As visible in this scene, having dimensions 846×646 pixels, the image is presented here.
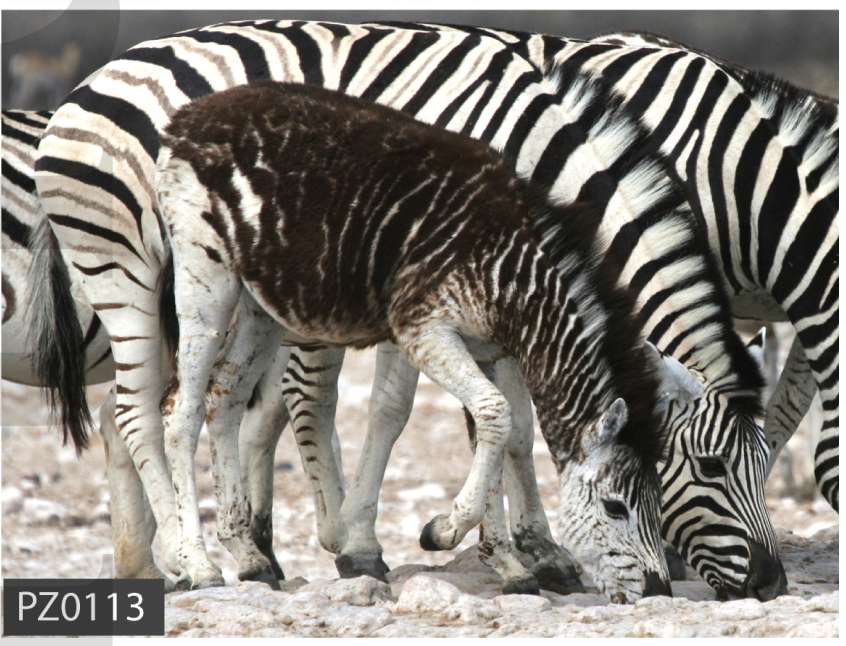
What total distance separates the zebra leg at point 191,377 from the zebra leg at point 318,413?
5.26 ft

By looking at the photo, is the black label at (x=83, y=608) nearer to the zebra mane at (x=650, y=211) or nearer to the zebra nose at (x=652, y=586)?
the zebra nose at (x=652, y=586)

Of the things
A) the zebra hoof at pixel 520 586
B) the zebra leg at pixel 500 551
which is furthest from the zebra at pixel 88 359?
the zebra hoof at pixel 520 586

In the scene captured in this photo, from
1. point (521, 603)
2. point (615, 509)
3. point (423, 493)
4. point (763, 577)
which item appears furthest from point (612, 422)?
point (423, 493)

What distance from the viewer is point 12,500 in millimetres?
14359

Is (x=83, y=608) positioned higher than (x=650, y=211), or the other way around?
(x=650, y=211)

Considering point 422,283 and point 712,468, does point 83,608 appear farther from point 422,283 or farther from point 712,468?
point 712,468

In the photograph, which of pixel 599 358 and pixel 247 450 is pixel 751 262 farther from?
pixel 247 450

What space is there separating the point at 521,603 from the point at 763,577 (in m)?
1.28

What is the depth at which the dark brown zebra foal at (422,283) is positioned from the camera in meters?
7.53

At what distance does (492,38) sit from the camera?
9.62 meters

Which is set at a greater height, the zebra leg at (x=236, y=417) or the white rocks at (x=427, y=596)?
the zebra leg at (x=236, y=417)

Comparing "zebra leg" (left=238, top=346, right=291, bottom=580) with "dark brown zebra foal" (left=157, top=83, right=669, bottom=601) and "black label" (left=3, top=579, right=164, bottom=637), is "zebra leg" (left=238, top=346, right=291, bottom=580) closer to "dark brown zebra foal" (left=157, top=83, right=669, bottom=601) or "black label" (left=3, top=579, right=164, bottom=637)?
"dark brown zebra foal" (left=157, top=83, right=669, bottom=601)

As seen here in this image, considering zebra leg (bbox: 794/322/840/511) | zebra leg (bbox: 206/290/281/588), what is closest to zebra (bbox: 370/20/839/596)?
zebra leg (bbox: 794/322/840/511)

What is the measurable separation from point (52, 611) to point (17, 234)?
2.91 metres
